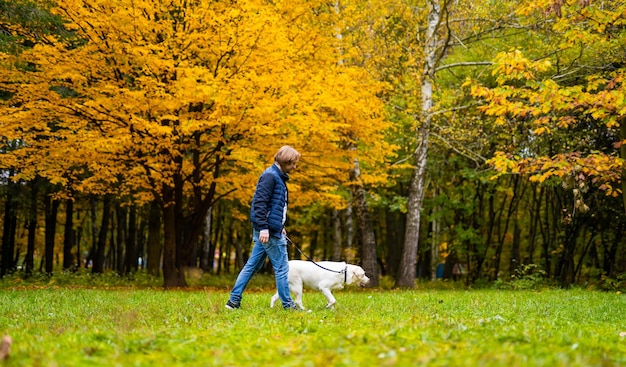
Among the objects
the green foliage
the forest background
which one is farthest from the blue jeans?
the green foliage

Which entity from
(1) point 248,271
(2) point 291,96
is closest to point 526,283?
(2) point 291,96

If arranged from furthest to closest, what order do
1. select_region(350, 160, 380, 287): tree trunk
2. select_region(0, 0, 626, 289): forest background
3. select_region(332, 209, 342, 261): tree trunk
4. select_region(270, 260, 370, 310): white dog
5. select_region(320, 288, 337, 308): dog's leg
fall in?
1. select_region(332, 209, 342, 261): tree trunk
2. select_region(350, 160, 380, 287): tree trunk
3. select_region(0, 0, 626, 289): forest background
4. select_region(270, 260, 370, 310): white dog
5. select_region(320, 288, 337, 308): dog's leg

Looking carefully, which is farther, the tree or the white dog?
the tree

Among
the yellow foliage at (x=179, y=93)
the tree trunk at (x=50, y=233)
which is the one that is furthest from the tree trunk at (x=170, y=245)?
the tree trunk at (x=50, y=233)

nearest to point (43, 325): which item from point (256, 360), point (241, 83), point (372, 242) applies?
point (256, 360)

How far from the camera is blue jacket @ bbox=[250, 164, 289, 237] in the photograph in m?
7.57

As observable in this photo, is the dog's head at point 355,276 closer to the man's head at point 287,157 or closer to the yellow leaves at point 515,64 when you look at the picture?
the man's head at point 287,157

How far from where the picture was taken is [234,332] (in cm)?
508

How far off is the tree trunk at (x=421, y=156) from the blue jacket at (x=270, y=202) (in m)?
11.0

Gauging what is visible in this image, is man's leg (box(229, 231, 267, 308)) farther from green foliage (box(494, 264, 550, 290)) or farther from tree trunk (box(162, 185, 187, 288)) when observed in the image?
green foliage (box(494, 264, 550, 290))

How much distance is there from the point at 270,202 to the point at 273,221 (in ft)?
0.82

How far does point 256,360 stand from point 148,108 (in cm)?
1129

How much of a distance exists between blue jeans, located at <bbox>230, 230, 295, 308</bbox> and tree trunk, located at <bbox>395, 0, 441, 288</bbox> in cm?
1107

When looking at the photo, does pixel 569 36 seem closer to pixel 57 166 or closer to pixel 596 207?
pixel 596 207
